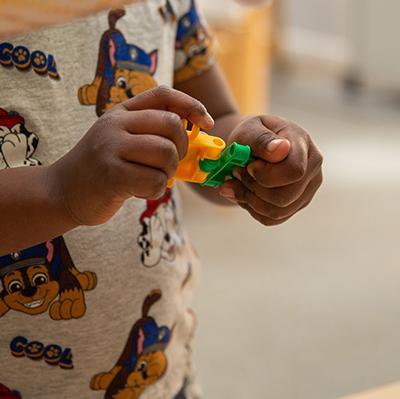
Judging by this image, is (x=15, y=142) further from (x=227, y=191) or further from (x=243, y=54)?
(x=243, y=54)

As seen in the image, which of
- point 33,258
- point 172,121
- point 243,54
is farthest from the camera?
point 243,54

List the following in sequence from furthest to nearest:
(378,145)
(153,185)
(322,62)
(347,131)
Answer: (322,62)
(347,131)
(378,145)
(153,185)

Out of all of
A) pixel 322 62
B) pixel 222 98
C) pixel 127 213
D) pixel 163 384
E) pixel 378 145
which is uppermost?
pixel 322 62

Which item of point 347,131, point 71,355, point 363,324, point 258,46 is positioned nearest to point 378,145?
point 347,131

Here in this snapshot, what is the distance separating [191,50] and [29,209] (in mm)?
244

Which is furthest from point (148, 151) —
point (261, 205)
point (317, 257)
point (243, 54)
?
point (243, 54)

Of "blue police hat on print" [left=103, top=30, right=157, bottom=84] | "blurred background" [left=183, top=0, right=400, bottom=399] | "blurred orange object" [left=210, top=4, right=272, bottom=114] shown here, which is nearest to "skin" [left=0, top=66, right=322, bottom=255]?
"blue police hat on print" [left=103, top=30, right=157, bottom=84]

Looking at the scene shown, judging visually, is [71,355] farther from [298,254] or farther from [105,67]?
[298,254]

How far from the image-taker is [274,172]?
417 millimetres

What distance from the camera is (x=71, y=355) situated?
1.64 feet

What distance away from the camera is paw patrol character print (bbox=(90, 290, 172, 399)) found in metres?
0.52

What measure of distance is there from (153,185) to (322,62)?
9.41 feet

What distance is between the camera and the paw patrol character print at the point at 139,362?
1.71ft

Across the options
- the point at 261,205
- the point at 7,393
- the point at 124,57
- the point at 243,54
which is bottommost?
the point at 7,393
